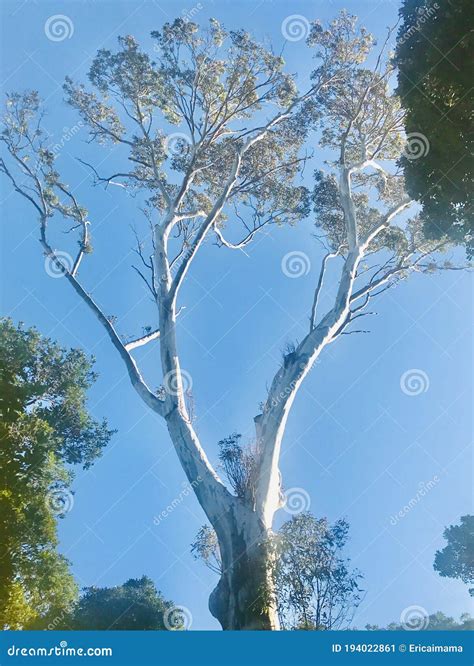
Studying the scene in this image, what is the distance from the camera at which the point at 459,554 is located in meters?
12.3

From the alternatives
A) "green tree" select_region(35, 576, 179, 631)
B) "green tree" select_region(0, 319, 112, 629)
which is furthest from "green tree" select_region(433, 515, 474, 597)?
"green tree" select_region(0, 319, 112, 629)

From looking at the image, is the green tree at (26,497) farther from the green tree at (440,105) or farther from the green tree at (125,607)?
the green tree at (440,105)

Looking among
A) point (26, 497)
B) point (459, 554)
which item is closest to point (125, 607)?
point (26, 497)

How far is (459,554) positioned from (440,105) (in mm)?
8456

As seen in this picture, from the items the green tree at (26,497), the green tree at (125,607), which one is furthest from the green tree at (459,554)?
the green tree at (26,497)

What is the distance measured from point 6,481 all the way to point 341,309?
23.2ft

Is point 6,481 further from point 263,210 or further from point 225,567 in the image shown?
point 263,210

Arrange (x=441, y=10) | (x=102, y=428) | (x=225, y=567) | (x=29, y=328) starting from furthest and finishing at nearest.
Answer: (x=102, y=428), (x=29, y=328), (x=225, y=567), (x=441, y=10)

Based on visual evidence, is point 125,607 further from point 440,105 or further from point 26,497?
point 440,105

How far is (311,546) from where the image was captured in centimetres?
899

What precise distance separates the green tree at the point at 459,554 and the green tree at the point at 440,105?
20.4ft

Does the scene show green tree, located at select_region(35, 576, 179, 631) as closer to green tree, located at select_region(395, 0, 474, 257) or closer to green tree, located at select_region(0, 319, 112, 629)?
green tree, located at select_region(0, 319, 112, 629)

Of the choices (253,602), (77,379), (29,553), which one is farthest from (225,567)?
(77,379)

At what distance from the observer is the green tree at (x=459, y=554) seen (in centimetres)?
1222
